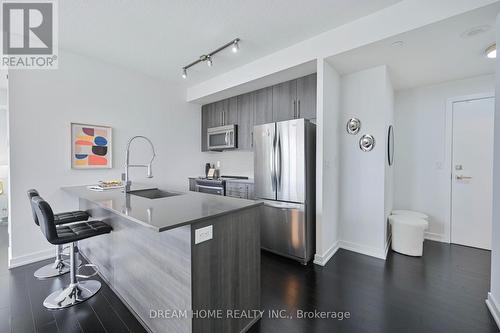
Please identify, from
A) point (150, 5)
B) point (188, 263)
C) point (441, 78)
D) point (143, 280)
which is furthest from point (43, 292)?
point (441, 78)

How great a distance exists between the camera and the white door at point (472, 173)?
118 inches

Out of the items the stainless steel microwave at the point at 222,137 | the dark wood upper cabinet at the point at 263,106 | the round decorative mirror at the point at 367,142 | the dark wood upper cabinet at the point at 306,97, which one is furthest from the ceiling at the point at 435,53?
the stainless steel microwave at the point at 222,137

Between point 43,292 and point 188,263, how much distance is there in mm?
1915

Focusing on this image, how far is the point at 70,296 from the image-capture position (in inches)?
75.9

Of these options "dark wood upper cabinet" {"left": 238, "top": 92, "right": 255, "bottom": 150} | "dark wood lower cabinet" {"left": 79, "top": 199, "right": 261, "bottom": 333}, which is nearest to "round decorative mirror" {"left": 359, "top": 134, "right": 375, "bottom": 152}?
"dark wood upper cabinet" {"left": 238, "top": 92, "right": 255, "bottom": 150}

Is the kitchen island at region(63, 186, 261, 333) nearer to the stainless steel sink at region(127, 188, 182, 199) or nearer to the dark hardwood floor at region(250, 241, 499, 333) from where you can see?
the dark hardwood floor at region(250, 241, 499, 333)

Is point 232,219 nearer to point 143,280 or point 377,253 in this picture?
point 143,280

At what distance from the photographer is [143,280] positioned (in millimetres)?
1650

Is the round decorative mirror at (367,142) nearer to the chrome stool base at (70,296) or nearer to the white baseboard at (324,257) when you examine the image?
the white baseboard at (324,257)

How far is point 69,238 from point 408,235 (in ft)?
12.1

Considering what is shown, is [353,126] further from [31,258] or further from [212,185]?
[31,258]

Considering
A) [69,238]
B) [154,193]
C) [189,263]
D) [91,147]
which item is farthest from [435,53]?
[91,147]

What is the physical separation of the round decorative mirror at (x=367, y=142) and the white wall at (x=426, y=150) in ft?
3.95

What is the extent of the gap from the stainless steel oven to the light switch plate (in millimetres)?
2400
